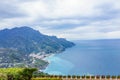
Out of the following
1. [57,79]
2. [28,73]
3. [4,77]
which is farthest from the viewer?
[57,79]

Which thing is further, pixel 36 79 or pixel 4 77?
pixel 36 79

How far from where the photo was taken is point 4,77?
4331 cm

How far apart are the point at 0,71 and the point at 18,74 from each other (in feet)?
8.56

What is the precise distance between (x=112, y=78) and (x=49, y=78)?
1040 centimetres

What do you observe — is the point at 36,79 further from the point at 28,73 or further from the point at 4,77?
the point at 4,77

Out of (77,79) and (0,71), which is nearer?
(0,71)

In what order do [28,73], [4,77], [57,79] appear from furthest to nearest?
1. [57,79]
2. [28,73]
3. [4,77]

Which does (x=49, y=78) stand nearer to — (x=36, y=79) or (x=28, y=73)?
(x=36, y=79)

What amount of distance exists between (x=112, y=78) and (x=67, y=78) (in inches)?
301

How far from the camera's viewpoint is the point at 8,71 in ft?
148

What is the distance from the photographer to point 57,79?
51375 mm

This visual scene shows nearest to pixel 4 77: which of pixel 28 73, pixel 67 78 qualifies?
pixel 28 73

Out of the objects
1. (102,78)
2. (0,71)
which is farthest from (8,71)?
(102,78)

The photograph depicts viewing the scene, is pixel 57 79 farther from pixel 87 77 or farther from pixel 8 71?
pixel 8 71
